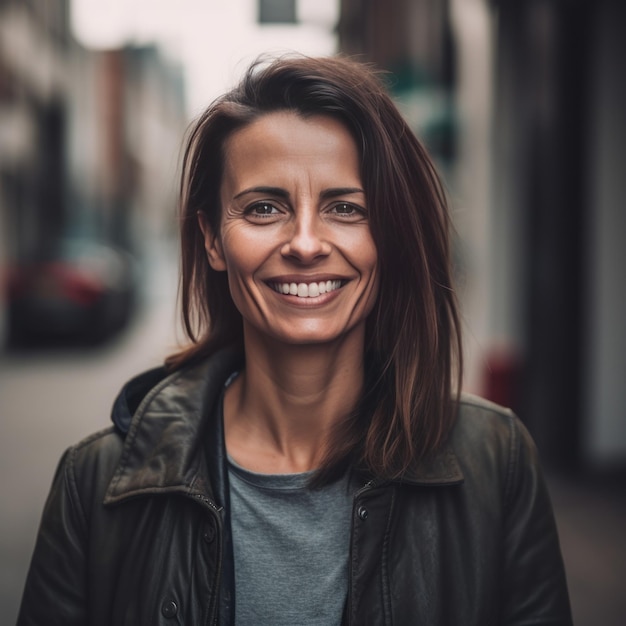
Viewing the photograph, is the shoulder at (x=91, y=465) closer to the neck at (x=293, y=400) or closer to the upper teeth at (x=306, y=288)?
the neck at (x=293, y=400)

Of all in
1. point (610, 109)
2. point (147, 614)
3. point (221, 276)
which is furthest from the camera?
point (610, 109)

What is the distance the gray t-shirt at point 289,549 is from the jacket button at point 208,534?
0.35ft

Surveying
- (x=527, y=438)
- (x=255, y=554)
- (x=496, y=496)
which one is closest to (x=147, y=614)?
(x=255, y=554)

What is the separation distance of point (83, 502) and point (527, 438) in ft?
3.59

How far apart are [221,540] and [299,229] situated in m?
0.72

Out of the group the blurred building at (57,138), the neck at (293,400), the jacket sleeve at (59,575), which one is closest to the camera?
the jacket sleeve at (59,575)

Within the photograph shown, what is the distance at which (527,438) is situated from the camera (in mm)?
2006

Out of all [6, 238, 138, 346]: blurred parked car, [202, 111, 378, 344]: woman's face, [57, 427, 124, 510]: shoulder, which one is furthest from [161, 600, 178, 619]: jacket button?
[6, 238, 138, 346]: blurred parked car

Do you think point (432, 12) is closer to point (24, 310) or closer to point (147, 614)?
point (24, 310)

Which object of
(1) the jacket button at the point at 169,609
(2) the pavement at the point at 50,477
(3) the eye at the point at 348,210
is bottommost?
(2) the pavement at the point at 50,477

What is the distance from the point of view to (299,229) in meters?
1.84

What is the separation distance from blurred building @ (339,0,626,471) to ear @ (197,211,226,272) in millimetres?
3852

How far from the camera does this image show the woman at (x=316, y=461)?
1830 mm

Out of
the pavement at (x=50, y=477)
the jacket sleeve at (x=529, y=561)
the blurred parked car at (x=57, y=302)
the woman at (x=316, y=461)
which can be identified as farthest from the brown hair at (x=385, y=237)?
the blurred parked car at (x=57, y=302)
